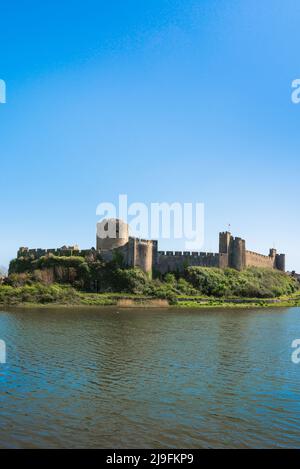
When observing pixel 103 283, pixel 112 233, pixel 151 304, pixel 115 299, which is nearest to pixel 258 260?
pixel 112 233

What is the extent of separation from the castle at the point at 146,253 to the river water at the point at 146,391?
2993 cm

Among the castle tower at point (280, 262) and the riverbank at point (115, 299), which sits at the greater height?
the castle tower at point (280, 262)

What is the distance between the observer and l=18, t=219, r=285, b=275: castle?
55.3 metres

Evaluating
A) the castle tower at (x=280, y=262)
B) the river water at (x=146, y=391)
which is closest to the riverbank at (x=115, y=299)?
the river water at (x=146, y=391)

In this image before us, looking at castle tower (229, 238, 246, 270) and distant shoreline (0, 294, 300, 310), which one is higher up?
castle tower (229, 238, 246, 270)

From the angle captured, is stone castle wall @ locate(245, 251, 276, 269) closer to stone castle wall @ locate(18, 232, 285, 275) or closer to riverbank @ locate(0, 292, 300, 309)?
stone castle wall @ locate(18, 232, 285, 275)

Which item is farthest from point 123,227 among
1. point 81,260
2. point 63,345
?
point 63,345

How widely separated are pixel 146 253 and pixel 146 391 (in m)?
42.1

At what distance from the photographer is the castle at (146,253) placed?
181ft

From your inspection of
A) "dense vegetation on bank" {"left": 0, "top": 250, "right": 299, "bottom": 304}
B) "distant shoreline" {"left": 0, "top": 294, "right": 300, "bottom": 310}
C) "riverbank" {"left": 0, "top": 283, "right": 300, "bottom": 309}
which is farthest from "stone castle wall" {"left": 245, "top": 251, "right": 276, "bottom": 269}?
"distant shoreline" {"left": 0, "top": 294, "right": 300, "bottom": 310}

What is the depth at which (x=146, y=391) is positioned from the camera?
1362cm

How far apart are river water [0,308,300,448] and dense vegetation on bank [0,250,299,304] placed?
22439 mm

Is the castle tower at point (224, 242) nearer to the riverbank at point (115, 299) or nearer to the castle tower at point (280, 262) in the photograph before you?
the riverbank at point (115, 299)

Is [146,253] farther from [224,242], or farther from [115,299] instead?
[224,242]
